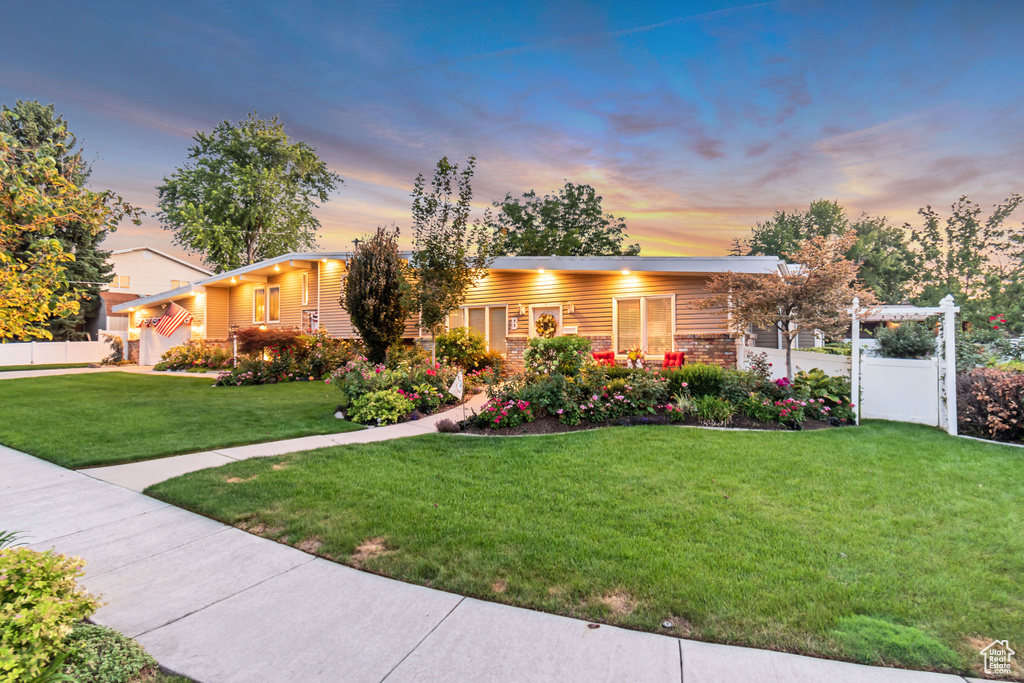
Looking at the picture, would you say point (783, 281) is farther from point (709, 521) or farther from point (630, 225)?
point (630, 225)

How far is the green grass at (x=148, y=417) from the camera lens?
21.4 feet

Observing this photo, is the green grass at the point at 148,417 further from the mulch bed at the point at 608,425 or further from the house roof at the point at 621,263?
the house roof at the point at 621,263

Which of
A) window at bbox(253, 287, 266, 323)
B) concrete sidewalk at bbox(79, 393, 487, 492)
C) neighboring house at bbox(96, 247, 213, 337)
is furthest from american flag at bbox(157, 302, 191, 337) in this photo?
concrete sidewalk at bbox(79, 393, 487, 492)

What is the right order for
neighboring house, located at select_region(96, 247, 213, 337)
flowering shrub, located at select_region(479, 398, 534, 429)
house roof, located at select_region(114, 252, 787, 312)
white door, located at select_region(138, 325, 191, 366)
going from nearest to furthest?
flowering shrub, located at select_region(479, 398, 534, 429) → house roof, located at select_region(114, 252, 787, 312) → white door, located at select_region(138, 325, 191, 366) → neighboring house, located at select_region(96, 247, 213, 337)

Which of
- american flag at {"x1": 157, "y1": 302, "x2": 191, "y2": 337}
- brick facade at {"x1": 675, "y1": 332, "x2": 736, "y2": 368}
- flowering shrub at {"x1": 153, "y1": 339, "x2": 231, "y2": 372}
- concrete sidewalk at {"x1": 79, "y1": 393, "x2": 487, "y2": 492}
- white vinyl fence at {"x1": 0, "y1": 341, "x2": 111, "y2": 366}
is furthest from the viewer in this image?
A: white vinyl fence at {"x1": 0, "y1": 341, "x2": 111, "y2": 366}

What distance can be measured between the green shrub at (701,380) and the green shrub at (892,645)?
245 inches

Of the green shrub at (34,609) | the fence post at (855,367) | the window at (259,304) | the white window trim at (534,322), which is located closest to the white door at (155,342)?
the window at (259,304)

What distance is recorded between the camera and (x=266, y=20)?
31.3 ft

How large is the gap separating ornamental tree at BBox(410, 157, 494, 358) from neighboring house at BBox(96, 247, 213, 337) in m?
25.8

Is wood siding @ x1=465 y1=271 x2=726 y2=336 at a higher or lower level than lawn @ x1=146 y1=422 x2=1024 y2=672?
higher

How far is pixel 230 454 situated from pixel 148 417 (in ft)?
13.7

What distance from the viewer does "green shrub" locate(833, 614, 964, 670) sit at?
7.47 ft

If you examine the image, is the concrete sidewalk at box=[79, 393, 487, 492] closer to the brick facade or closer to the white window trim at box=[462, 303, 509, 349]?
the white window trim at box=[462, 303, 509, 349]

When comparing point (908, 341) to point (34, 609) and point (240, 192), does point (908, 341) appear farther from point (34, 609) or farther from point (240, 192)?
point (240, 192)
